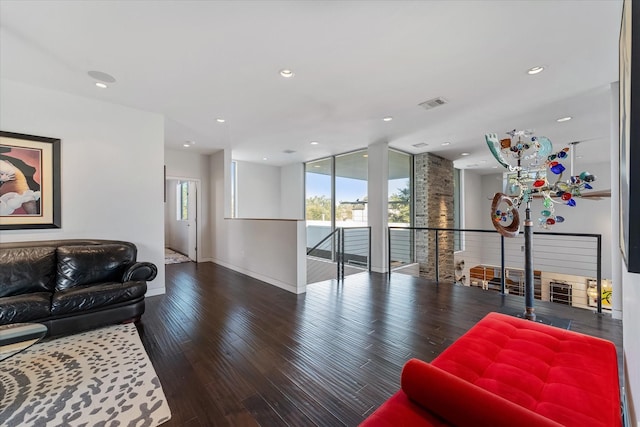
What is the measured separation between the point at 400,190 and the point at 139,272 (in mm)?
5393

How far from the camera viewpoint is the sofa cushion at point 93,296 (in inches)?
103

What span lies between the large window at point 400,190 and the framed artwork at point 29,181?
564 centimetres

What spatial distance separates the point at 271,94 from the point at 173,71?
1051 millimetres

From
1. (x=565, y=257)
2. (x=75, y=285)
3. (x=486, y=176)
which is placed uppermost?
(x=486, y=176)

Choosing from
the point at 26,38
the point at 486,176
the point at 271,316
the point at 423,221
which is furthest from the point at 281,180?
the point at 486,176

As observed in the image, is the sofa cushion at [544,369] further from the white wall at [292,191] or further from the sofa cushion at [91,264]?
the white wall at [292,191]

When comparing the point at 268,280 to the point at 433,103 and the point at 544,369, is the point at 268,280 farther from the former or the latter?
the point at 544,369

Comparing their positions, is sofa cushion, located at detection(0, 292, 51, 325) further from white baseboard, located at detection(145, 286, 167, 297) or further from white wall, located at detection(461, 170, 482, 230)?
white wall, located at detection(461, 170, 482, 230)

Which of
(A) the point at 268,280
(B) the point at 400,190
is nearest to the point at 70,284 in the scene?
(A) the point at 268,280

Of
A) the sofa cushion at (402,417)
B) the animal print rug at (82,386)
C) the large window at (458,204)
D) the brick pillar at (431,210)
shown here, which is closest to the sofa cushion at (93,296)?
the animal print rug at (82,386)

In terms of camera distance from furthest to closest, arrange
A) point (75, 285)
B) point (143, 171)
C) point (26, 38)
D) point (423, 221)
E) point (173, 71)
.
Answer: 1. point (423, 221)
2. point (143, 171)
3. point (75, 285)
4. point (173, 71)
5. point (26, 38)

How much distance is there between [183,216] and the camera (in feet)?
26.1

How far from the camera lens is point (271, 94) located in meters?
3.33

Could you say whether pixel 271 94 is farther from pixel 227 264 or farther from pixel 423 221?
pixel 423 221
